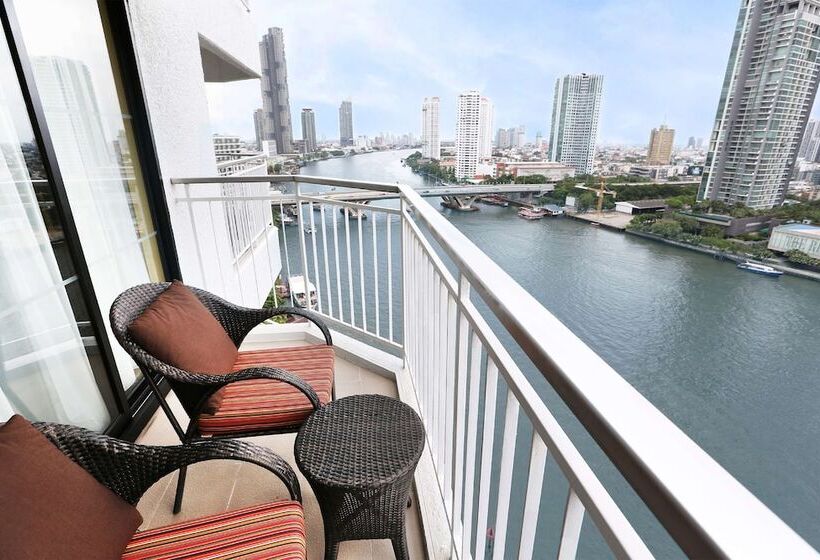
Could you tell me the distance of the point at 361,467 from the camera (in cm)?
138

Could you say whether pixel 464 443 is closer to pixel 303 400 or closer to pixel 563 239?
pixel 303 400

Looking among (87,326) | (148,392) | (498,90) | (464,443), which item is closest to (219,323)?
(87,326)

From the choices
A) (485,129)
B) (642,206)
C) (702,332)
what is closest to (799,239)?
(642,206)

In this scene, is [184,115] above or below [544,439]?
above

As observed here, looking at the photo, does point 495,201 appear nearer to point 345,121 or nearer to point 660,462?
point 660,462

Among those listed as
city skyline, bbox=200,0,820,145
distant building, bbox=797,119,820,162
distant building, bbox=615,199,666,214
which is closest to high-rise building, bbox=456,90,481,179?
city skyline, bbox=200,0,820,145

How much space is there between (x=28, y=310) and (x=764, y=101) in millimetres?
6864

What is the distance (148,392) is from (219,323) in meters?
0.85

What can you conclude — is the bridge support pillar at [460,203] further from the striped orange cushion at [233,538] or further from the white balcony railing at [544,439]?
the striped orange cushion at [233,538]

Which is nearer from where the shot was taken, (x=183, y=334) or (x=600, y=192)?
(x=183, y=334)

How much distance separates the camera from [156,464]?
1.25m

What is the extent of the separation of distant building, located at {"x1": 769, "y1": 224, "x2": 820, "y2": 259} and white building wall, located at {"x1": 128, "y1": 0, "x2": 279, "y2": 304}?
210 inches

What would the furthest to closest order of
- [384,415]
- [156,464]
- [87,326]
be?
[87,326] → [384,415] → [156,464]

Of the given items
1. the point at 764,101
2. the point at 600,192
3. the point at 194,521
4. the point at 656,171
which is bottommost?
the point at 194,521
